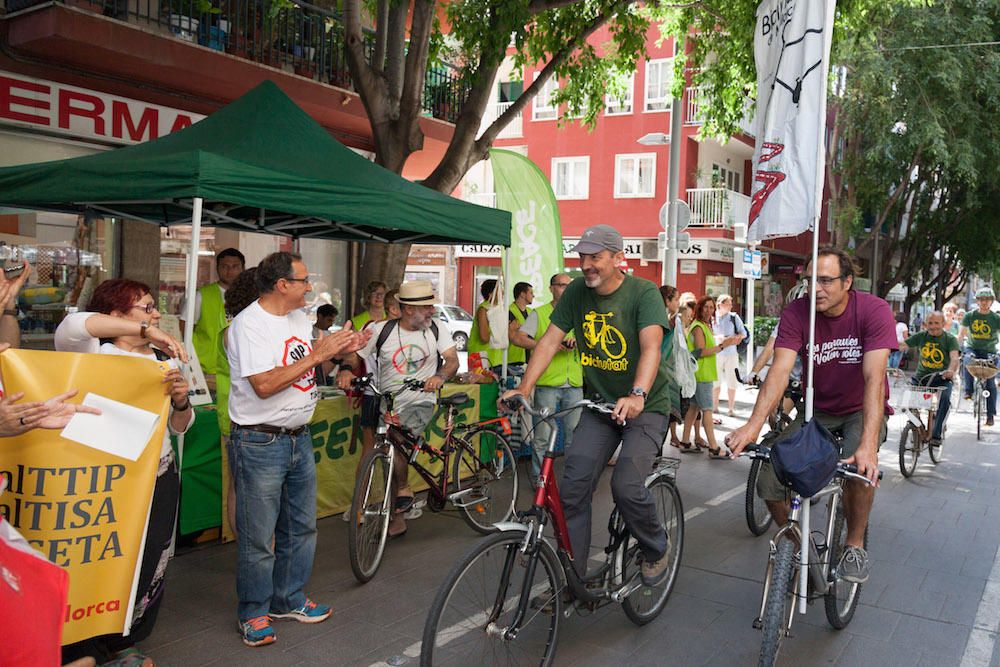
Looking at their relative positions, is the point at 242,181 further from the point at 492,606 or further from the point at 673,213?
the point at 673,213

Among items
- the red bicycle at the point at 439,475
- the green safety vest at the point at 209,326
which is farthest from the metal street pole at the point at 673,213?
the green safety vest at the point at 209,326

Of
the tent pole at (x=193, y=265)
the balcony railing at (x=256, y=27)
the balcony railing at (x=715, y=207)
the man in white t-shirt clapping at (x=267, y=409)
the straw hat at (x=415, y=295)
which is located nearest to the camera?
the man in white t-shirt clapping at (x=267, y=409)

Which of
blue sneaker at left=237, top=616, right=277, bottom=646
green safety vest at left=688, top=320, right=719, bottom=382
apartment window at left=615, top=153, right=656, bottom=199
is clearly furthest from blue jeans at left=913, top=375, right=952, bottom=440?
apartment window at left=615, top=153, right=656, bottom=199

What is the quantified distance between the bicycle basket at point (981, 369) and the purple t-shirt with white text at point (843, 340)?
923 centimetres

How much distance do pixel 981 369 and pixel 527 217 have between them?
7.68 m

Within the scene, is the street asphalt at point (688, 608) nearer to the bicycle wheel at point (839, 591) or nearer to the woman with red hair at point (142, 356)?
the bicycle wheel at point (839, 591)

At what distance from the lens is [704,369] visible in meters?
10.6

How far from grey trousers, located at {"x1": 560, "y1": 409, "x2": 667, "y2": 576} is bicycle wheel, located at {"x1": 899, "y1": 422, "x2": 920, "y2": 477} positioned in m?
6.06

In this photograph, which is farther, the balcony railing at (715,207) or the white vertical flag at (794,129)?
the balcony railing at (715,207)

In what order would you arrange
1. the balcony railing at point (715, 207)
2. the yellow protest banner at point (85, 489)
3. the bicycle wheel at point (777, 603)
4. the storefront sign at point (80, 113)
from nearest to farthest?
the yellow protest banner at point (85, 489) < the bicycle wheel at point (777, 603) < the storefront sign at point (80, 113) < the balcony railing at point (715, 207)

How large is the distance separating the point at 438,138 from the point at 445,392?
7.33 metres

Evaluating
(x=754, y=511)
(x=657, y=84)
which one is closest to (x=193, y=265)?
(x=754, y=511)

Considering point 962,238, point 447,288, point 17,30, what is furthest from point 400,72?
point 962,238

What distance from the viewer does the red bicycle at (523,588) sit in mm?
3537
